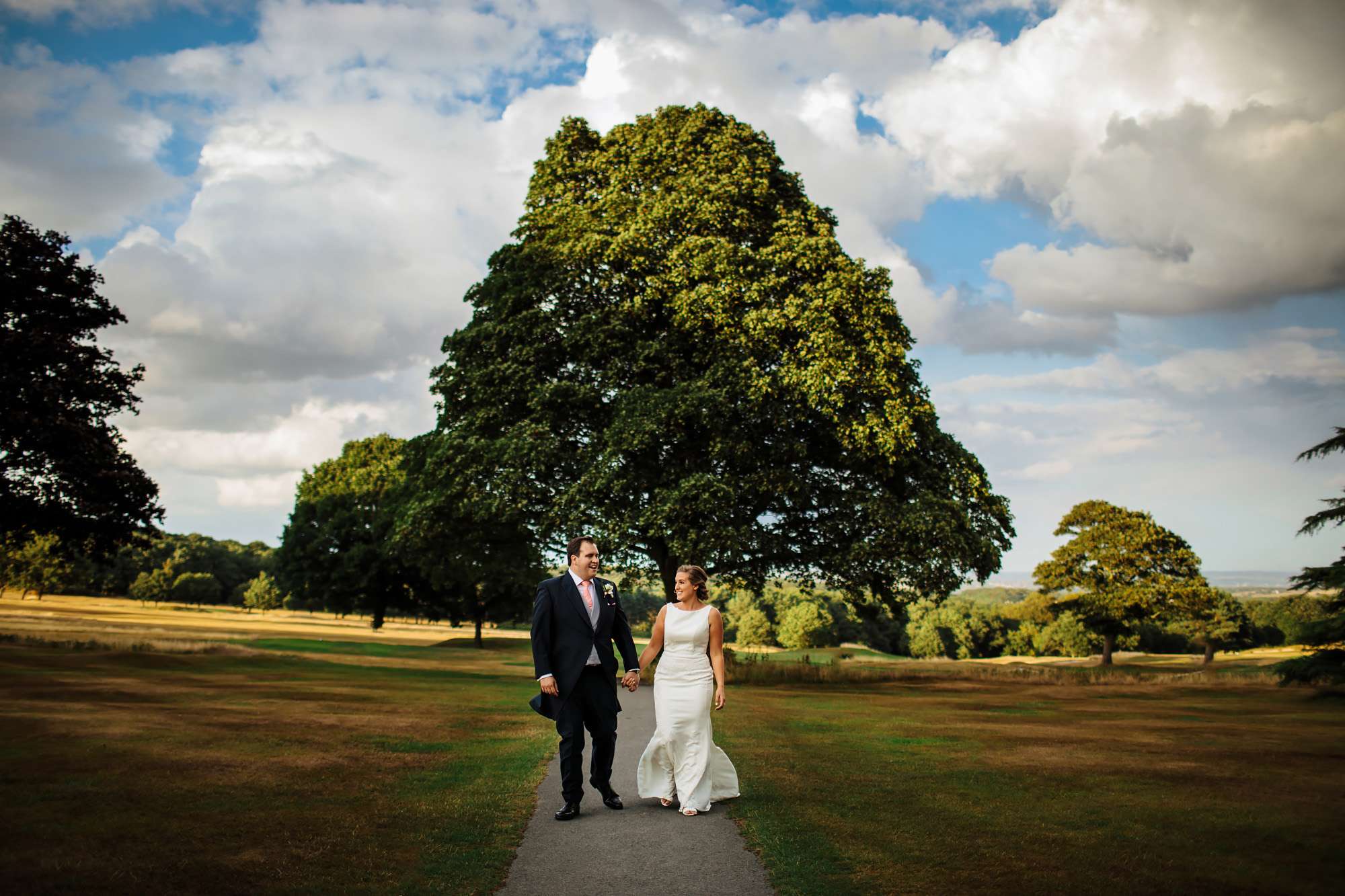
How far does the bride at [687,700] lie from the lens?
8242mm

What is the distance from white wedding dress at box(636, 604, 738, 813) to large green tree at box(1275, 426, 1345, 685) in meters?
20.4

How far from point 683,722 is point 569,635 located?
143cm

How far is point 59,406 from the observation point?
85.3 feet

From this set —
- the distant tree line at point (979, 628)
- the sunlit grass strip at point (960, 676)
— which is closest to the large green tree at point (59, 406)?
the sunlit grass strip at point (960, 676)

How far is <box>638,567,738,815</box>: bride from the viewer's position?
8242 mm

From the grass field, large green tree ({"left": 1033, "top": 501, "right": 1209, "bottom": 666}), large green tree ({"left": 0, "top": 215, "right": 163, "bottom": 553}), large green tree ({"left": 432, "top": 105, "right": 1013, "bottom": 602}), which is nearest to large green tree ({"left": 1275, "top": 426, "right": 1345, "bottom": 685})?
the grass field

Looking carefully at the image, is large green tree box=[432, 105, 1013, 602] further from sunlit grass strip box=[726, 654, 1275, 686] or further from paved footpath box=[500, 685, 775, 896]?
paved footpath box=[500, 685, 775, 896]

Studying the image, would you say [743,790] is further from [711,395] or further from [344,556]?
[344,556]

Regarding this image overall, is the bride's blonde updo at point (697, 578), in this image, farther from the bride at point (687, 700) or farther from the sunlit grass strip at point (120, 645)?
the sunlit grass strip at point (120, 645)

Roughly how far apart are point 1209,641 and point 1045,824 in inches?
2570

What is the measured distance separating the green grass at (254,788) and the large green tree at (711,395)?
7215 mm

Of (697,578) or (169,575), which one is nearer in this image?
→ (697,578)

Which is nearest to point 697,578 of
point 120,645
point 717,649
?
point 717,649

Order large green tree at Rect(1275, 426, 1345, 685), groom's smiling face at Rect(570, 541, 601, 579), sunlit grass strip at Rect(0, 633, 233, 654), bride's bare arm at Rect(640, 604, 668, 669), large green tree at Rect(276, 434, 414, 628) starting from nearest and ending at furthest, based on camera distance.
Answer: groom's smiling face at Rect(570, 541, 601, 579) → bride's bare arm at Rect(640, 604, 668, 669) → large green tree at Rect(1275, 426, 1345, 685) → sunlit grass strip at Rect(0, 633, 233, 654) → large green tree at Rect(276, 434, 414, 628)
